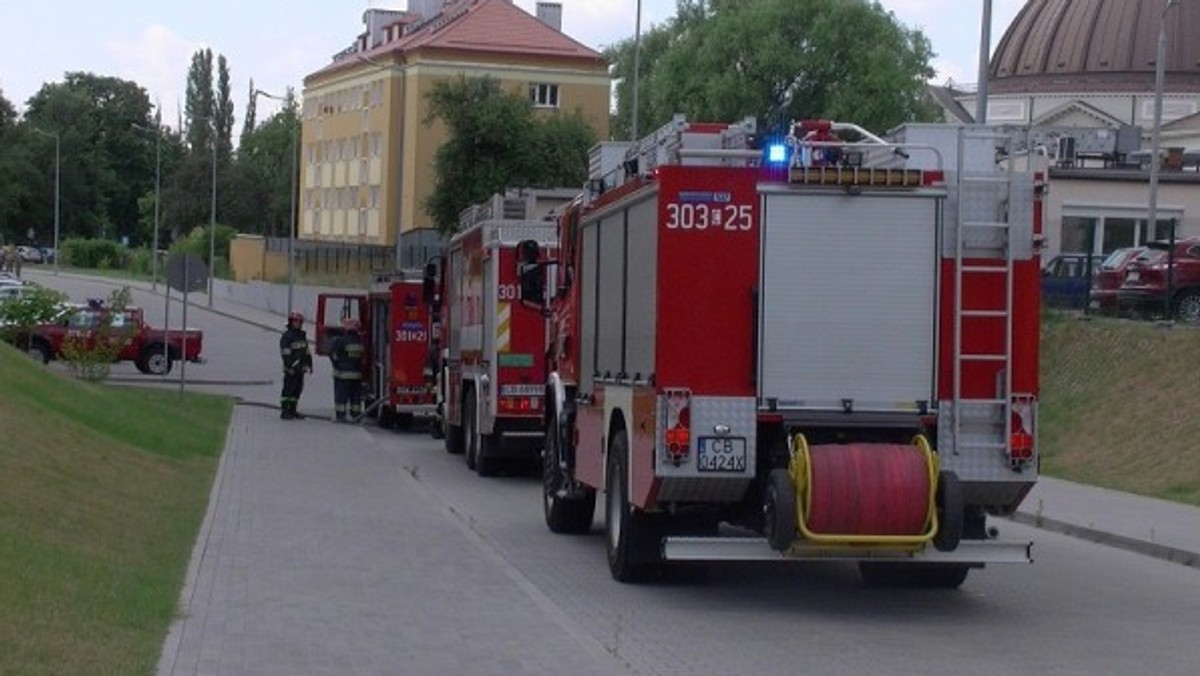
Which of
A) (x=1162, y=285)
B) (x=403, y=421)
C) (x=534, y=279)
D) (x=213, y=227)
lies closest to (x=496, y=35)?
(x=213, y=227)

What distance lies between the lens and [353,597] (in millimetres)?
14523

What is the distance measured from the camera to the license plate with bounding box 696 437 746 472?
1403 cm

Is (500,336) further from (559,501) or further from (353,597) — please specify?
(353,597)

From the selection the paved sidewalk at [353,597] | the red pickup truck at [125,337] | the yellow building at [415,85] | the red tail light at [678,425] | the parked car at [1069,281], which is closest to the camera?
the paved sidewalk at [353,597]

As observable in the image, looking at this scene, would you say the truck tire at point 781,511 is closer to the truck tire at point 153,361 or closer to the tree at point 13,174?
the truck tire at point 153,361

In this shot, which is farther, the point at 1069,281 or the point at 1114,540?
the point at 1069,281

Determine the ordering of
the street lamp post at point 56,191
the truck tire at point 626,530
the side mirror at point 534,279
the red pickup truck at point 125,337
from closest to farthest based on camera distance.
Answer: the truck tire at point 626,530 < the side mirror at point 534,279 < the red pickup truck at point 125,337 < the street lamp post at point 56,191

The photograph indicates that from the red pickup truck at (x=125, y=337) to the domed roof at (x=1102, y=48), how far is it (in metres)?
63.7

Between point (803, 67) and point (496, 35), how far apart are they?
14853 millimetres

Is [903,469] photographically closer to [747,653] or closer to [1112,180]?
[747,653]

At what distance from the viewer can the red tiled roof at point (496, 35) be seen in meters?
86.8

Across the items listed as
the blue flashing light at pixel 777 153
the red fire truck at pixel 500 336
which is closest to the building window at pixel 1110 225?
the red fire truck at pixel 500 336

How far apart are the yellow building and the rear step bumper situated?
66.1 metres

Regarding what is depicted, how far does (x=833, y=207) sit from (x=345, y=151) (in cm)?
8501
